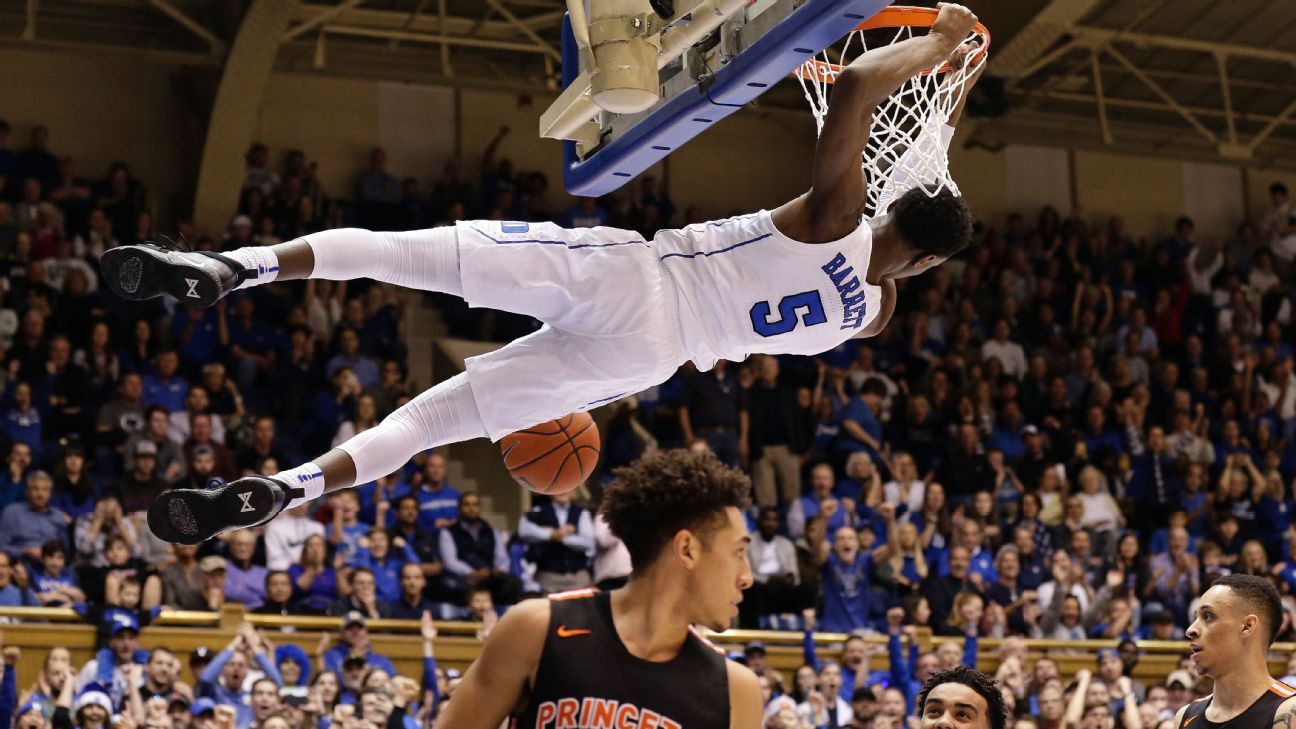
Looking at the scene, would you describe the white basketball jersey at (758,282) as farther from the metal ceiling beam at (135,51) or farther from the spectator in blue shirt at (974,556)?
the metal ceiling beam at (135,51)

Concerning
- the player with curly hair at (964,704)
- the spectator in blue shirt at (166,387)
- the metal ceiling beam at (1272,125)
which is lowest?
the player with curly hair at (964,704)

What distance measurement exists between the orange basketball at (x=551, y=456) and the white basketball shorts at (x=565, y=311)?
0.22 meters

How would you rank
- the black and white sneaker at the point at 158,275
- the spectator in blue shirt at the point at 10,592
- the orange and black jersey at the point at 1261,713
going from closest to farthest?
the black and white sneaker at the point at 158,275
the orange and black jersey at the point at 1261,713
the spectator in blue shirt at the point at 10,592

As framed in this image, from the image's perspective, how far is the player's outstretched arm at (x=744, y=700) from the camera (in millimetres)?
3365

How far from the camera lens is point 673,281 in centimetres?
549

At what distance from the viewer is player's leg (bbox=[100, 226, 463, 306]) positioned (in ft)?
A: 15.0

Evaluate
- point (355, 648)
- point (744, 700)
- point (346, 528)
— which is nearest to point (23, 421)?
point (346, 528)

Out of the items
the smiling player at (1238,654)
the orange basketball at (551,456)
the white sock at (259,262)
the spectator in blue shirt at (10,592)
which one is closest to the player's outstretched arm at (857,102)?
the orange basketball at (551,456)

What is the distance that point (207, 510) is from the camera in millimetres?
4766

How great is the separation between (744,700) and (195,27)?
41.8 feet

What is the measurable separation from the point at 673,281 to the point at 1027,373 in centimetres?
1134

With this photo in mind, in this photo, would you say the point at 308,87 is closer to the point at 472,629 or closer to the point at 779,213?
the point at 472,629

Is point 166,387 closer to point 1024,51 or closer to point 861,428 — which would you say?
point 861,428

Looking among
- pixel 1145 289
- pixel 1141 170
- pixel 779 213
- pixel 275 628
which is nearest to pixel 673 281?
pixel 779 213
